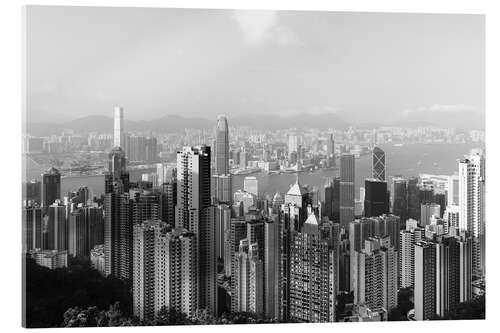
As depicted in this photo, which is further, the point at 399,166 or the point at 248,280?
the point at 399,166

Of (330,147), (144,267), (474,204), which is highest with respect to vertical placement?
(330,147)

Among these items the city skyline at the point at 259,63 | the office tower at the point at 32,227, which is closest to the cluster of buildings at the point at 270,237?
the office tower at the point at 32,227

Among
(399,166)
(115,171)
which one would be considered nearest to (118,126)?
(115,171)

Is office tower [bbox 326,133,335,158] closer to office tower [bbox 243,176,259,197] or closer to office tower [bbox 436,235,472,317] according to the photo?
office tower [bbox 243,176,259,197]

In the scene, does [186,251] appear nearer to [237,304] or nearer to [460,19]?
[237,304]

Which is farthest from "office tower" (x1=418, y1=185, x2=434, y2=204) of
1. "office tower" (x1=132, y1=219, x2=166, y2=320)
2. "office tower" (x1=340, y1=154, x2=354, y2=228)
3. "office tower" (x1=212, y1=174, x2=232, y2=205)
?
"office tower" (x1=132, y1=219, x2=166, y2=320)

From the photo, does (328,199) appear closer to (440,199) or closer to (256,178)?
(256,178)
